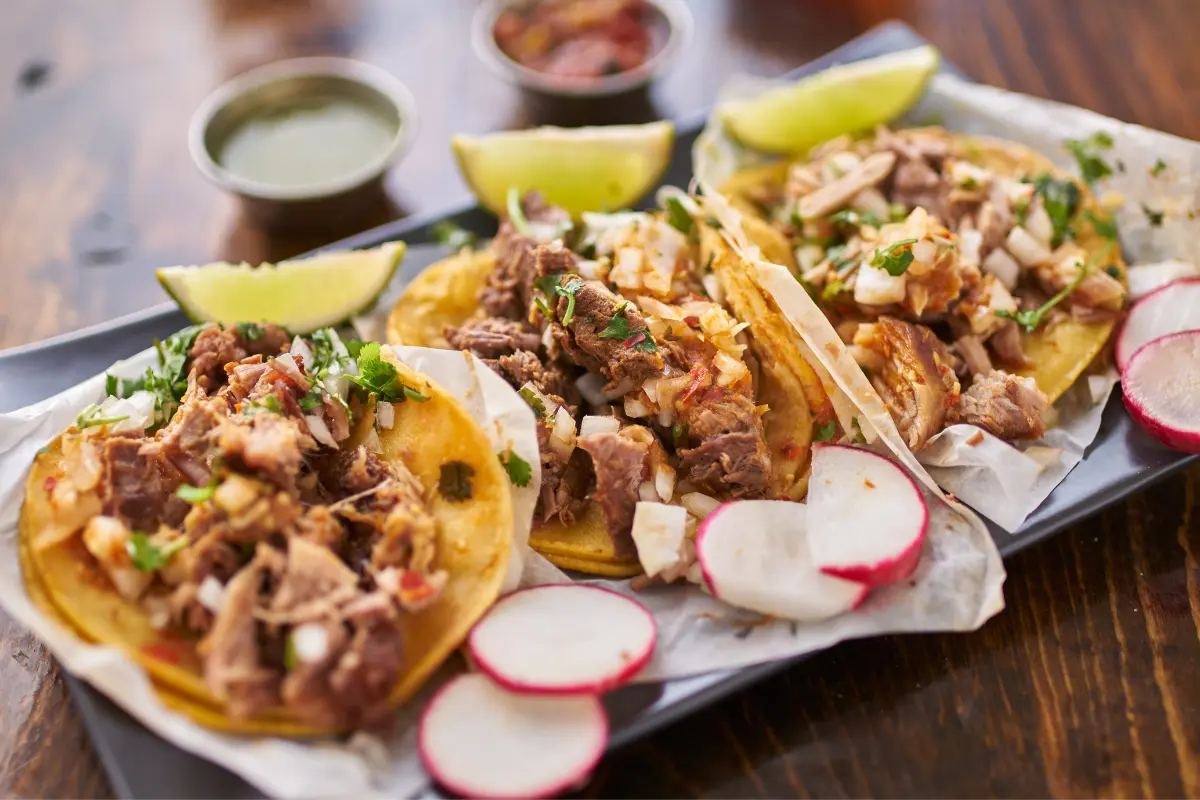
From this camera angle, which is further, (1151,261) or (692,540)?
(1151,261)

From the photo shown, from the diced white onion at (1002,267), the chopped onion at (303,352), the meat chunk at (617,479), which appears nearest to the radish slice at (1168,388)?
the diced white onion at (1002,267)

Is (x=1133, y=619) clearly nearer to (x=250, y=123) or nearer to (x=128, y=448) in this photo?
(x=128, y=448)

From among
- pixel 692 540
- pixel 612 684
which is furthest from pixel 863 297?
pixel 612 684

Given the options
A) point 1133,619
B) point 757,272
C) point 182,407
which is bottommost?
point 1133,619

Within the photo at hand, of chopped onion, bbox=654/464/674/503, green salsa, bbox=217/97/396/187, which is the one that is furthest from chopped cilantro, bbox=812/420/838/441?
green salsa, bbox=217/97/396/187

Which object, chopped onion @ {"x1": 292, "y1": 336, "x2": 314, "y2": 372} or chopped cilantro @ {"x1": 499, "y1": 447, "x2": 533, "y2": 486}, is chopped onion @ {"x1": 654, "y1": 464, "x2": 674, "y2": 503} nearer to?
chopped cilantro @ {"x1": 499, "y1": 447, "x2": 533, "y2": 486}

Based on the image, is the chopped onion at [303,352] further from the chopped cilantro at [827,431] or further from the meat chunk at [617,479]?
the chopped cilantro at [827,431]

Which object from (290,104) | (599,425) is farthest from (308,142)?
(599,425)
